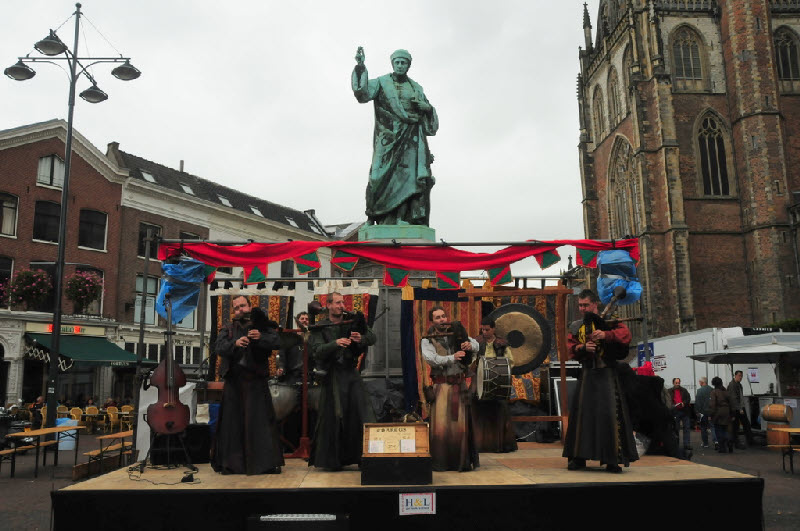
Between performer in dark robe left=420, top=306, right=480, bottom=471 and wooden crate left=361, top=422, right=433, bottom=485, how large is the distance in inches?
26.3

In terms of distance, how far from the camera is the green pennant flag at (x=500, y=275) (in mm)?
10219

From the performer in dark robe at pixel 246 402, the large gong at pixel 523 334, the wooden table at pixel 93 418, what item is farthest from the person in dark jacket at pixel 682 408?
the wooden table at pixel 93 418

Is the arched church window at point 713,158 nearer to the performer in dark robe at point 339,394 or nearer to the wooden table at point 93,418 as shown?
the wooden table at point 93,418

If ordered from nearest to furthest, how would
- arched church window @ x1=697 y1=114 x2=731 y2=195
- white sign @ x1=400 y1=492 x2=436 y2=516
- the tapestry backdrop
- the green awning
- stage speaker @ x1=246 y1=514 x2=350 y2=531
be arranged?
1. stage speaker @ x1=246 y1=514 x2=350 y2=531
2. white sign @ x1=400 y1=492 x2=436 y2=516
3. the tapestry backdrop
4. the green awning
5. arched church window @ x1=697 y1=114 x2=731 y2=195

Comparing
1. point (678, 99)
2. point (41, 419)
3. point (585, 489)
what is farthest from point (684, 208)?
point (585, 489)

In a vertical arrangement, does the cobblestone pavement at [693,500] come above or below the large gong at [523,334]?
below

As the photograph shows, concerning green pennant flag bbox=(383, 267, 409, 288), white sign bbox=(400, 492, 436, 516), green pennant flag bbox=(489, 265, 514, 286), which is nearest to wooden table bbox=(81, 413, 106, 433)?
green pennant flag bbox=(383, 267, 409, 288)

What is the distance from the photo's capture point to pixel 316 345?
23.6 feet

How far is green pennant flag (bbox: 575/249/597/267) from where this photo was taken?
33.2ft

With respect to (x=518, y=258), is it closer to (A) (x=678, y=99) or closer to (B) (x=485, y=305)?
(B) (x=485, y=305)

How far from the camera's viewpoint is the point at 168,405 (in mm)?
7492

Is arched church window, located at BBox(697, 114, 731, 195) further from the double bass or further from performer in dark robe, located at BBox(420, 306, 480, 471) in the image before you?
the double bass

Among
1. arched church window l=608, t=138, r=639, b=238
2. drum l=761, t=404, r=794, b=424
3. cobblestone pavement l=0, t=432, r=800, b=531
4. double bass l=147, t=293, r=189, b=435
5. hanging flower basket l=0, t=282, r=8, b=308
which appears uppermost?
arched church window l=608, t=138, r=639, b=238

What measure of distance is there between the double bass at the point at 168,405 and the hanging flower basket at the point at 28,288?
18.9 metres
